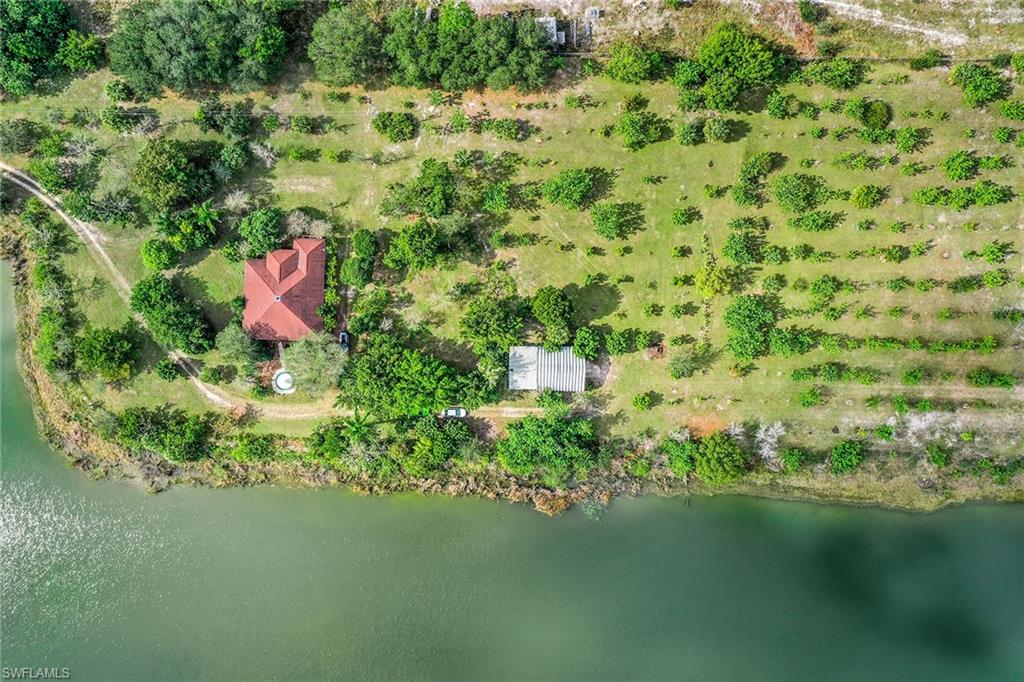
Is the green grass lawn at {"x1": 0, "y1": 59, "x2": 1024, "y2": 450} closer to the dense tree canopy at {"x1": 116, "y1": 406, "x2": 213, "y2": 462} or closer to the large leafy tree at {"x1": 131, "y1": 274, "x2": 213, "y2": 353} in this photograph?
the dense tree canopy at {"x1": 116, "y1": 406, "x2": 213, "y2": 462}

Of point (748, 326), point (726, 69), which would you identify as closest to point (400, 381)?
point (748, 326)

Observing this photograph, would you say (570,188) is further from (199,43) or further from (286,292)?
(199,43)

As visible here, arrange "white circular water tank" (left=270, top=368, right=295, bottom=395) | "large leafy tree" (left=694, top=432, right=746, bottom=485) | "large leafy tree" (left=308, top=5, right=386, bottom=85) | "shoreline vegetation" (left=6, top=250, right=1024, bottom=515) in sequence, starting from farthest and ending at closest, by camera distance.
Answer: "white circular water tank" (left=270, top=368, right=295, bottom=395), "shoreline vegetation" (left=6, top=250, right=1024, bottom=515), "large leafy tree" (left=308, top=5, right=386, bottom=85), "large leafy tree" (left=694, top=432, right=746, bottom=485)

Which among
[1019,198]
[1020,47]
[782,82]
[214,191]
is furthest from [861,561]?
[214,191]

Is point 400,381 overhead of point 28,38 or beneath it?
beneath

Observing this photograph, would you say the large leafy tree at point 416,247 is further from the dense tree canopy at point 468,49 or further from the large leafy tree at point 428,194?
the dense tree canopy at point 468,49

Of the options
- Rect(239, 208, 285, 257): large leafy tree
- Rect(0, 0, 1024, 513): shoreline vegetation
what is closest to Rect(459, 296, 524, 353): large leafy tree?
Rect(0, 0, 1024, 513): shoreline vegetation
